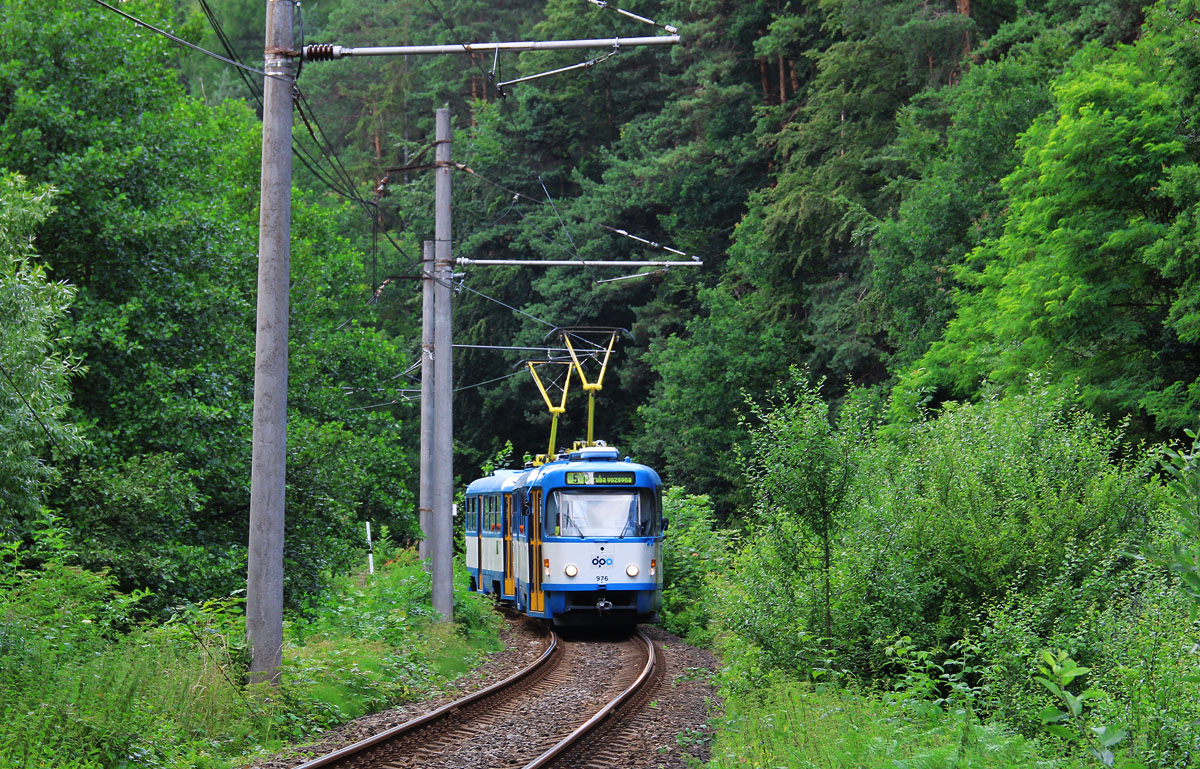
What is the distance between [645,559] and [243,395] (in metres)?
8.44

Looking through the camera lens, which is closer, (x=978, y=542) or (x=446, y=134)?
(x=978, y=542)

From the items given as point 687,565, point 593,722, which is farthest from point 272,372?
point 687,565

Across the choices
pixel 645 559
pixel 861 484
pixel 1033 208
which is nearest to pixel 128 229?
pixel 645 559

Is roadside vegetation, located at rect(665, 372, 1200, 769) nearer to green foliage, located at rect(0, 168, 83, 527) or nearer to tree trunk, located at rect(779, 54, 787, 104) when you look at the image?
green foliage, located at rect(0, 168, 83, 527)

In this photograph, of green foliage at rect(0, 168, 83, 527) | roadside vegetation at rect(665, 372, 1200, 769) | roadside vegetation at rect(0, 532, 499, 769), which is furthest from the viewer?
green foliage at rect(0, 168, 83, 527)

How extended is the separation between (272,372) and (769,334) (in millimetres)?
30748

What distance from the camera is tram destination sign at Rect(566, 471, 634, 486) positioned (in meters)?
21.3

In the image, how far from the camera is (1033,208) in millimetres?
24484

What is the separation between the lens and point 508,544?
24.7 m

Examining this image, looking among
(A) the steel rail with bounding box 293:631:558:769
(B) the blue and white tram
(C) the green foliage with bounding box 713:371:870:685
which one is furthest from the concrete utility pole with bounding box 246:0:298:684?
(B) the blue and white tram

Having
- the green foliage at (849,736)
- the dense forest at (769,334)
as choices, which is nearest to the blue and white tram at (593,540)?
the dense forest at (769,334)

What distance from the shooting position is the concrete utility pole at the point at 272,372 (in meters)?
11.3

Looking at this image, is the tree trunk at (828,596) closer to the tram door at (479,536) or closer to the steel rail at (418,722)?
the steel rail at (418,722)

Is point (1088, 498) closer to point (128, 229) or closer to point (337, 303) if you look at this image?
point (128, 229)
